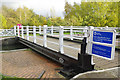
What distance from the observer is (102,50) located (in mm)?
3756

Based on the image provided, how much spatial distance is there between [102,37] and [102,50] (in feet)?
1.41

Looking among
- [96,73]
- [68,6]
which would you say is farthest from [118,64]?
[68,6]

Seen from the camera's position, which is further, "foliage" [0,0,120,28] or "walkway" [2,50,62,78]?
"foliage" [0,0,120,28]

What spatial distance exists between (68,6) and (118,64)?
36.9m

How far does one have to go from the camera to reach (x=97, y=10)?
93.8 ft

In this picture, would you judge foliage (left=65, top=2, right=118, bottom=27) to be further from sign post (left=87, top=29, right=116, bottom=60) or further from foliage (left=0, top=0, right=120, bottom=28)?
sign post (left=87, top=29, right=116, bottom=60)

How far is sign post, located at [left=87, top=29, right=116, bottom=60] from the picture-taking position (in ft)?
11.5

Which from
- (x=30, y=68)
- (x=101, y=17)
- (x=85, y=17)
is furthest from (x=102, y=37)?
(x=85, y=17)

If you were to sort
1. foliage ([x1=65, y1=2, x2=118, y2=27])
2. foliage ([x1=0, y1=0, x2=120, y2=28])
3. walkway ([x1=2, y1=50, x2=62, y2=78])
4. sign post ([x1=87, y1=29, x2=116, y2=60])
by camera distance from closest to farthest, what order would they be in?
sign post ([x1=87, y1=29, x2=116, y2=60])
walkway ([x1=2, y1=50, x2=62, y2=78])
foliage ([x1=65, y1=2, x2=118, y2=27])
foliage ([x1=0, y1=0, x2=120, y2=28])

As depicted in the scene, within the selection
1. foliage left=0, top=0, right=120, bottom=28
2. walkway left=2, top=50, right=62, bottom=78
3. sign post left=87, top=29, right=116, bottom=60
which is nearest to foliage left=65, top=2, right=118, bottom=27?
foliage left=0, top=0, right=120, bottom=28

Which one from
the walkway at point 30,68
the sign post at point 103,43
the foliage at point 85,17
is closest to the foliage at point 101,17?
the foliage at point 85,17

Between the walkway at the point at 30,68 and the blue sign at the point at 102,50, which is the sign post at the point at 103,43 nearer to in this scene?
the blue sign at the point at 102,50

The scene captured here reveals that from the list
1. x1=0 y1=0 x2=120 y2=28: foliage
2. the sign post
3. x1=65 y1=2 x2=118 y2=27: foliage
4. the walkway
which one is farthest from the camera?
x1=0 y1=0 x2=120 y2=28: foliage

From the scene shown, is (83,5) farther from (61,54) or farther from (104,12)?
(61,54)
